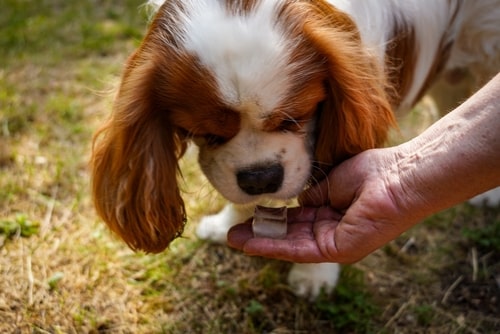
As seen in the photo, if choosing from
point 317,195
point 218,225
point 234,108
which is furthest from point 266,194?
point 218,225

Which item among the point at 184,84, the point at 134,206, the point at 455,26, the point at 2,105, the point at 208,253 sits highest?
the point at 455,26

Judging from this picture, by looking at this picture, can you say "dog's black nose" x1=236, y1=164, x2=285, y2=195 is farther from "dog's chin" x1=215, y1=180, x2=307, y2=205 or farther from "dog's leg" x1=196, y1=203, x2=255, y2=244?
"dog's leg" x1=196, y1=203, x2=255, y2=244

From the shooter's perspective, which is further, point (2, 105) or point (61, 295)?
point (2, 105)

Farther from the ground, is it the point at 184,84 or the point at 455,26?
the point at 455,26

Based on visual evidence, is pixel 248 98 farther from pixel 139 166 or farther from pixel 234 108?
pixel 139 166

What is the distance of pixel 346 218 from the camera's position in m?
1.85

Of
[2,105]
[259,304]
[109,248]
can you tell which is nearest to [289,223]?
[259,304]

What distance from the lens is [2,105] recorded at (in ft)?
10.8

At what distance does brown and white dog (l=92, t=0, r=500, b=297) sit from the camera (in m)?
1.71

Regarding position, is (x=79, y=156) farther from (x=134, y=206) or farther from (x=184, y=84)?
(x=184, y=84)

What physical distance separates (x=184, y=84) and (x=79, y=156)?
4.73ft

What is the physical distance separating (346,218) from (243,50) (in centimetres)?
61

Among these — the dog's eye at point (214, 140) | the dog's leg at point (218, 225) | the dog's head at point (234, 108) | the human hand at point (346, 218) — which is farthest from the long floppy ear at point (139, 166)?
the dog's leg at point (218, 225)

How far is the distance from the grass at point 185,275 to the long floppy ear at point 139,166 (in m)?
0.38
